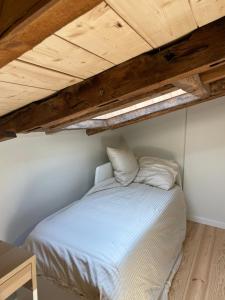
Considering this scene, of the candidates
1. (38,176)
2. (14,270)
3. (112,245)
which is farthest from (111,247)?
(38,176)

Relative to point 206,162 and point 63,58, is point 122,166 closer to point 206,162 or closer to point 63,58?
point 206,162

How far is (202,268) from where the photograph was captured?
227 cm

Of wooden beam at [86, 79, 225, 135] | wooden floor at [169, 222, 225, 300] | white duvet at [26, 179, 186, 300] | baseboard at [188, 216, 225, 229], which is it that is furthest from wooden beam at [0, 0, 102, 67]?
baseboard at [188, 216, 225, 229]

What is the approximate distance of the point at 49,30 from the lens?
521 mm

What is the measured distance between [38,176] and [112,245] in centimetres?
97

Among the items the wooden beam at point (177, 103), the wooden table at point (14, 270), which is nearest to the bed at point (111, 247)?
the wooden table at point (14, 270)

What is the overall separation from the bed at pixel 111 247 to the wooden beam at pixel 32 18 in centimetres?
133

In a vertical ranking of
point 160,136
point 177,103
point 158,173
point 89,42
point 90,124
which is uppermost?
point 89,42

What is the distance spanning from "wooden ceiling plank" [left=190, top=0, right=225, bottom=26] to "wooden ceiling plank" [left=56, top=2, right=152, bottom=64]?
19 centimetres

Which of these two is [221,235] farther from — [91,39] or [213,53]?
[91,39]

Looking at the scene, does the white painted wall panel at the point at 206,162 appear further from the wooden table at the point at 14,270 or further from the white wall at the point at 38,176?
the wooden table at the point at 14,270

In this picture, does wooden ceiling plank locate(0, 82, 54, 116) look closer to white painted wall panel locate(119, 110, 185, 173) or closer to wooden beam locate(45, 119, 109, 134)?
wooden beam locate(45, 119, 109, 134)

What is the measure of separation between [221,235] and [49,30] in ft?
9.98

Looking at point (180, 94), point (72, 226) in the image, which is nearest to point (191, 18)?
point (180, 94)
